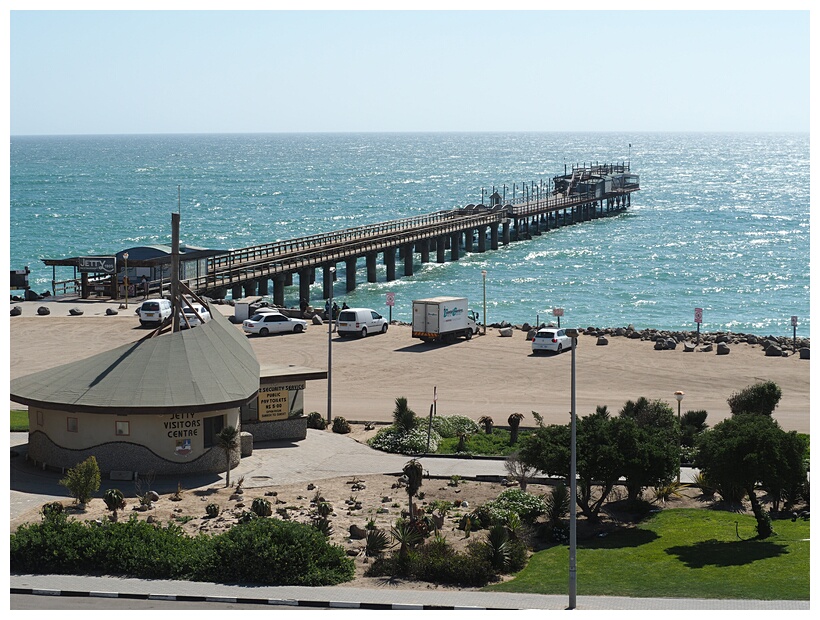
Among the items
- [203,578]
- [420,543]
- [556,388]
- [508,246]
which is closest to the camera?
[203,578]

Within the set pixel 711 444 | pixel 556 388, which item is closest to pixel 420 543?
pixel 711 444

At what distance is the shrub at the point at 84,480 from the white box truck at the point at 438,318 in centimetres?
2436

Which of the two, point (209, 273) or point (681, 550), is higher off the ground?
point (209, 273)

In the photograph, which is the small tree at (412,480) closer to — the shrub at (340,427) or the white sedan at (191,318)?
the shrub at (340,427)

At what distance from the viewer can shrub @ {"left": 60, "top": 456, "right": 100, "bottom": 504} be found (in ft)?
84.9

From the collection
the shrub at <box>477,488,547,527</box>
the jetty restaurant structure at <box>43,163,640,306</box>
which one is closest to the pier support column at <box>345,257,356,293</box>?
the jetty restaurant structure at <box>43,163,640,306</box>

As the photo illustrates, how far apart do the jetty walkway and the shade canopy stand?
14.5 m

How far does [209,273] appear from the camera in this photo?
2485 inches

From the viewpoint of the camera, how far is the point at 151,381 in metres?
28.9

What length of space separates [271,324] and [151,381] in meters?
22.5

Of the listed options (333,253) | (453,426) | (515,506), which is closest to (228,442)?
(515,506)

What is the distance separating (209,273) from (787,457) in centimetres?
4214

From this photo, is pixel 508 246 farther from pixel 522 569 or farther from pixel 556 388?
pixel 522 569

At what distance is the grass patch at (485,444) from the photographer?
32250 mm
